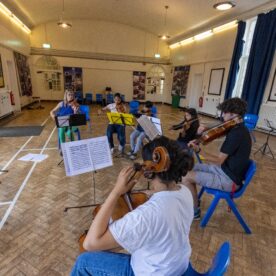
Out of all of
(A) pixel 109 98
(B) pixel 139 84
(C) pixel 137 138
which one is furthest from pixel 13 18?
(C) pixel 137 138

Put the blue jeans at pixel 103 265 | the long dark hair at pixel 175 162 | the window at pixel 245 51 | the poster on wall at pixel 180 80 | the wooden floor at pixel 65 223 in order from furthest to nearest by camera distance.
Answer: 1. the poster on wall at pixel 180 80
2. the window at pixel 245 51
3. the wooden floor at pixel 65 223
4. the blue jeans at pixel 103 265
5. the long dark hair at pixel 175 162

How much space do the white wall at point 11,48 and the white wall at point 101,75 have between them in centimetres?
243

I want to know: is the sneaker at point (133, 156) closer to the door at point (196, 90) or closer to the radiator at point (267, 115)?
the radiator at point (267, 115)

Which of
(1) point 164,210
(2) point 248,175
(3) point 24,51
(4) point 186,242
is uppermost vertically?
(3) point 24,51

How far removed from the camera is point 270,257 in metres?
2.05

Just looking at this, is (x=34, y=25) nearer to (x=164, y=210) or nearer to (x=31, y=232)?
(x=31, y=232)

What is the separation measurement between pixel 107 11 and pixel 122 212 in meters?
12.4

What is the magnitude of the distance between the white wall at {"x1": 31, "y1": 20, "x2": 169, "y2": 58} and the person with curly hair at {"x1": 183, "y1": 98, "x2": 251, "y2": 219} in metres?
13.3

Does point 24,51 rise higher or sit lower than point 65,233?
higher

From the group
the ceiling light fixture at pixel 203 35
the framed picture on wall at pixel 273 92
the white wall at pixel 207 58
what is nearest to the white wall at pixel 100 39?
the white wall at pixel 207 58

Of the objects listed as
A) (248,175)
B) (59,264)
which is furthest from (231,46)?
(59,264)

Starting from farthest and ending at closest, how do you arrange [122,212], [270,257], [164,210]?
[270,257], [122,212], [164,210]

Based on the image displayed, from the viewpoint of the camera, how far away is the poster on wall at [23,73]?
32.0 ft

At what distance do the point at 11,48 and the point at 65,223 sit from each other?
374 inches
